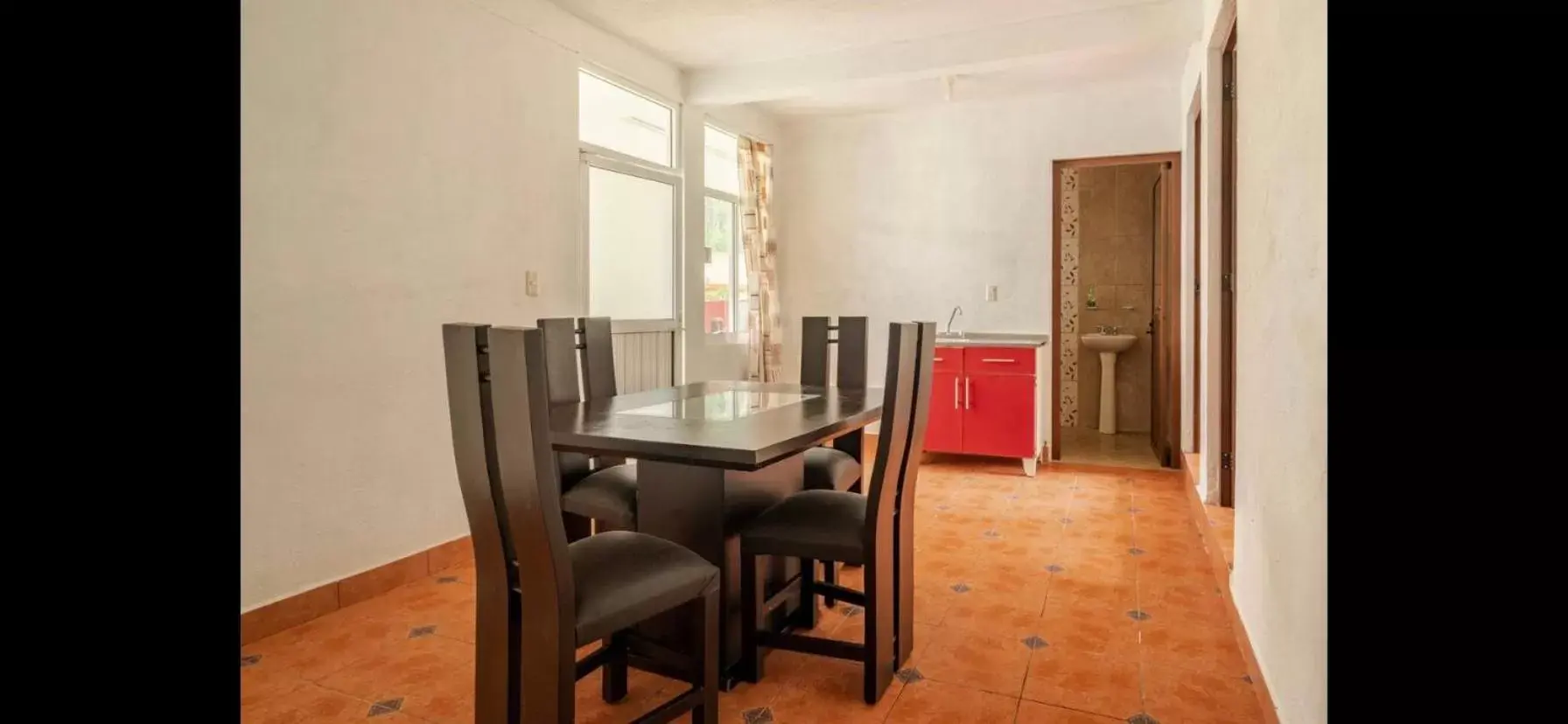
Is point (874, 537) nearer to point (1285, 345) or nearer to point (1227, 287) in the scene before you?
point (1285, 345)

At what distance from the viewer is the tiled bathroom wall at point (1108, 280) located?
692 centimetres

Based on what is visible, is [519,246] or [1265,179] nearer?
[1265,179]

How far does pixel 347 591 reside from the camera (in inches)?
118

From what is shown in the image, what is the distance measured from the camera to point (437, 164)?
3.35 meters

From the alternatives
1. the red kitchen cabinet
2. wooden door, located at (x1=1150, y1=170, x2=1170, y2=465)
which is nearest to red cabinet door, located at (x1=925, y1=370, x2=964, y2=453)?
the red kitchen cabinet

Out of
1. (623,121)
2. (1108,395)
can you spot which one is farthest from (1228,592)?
(1108,395)

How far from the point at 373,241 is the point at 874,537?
2.16 meters

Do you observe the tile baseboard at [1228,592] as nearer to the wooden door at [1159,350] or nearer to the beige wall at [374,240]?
the wooden door at [1159,350]

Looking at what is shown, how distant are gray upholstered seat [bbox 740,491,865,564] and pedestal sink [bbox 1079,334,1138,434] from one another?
4.95 metres

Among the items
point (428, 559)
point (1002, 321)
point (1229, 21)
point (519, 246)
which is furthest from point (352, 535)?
point (1002, 321)
